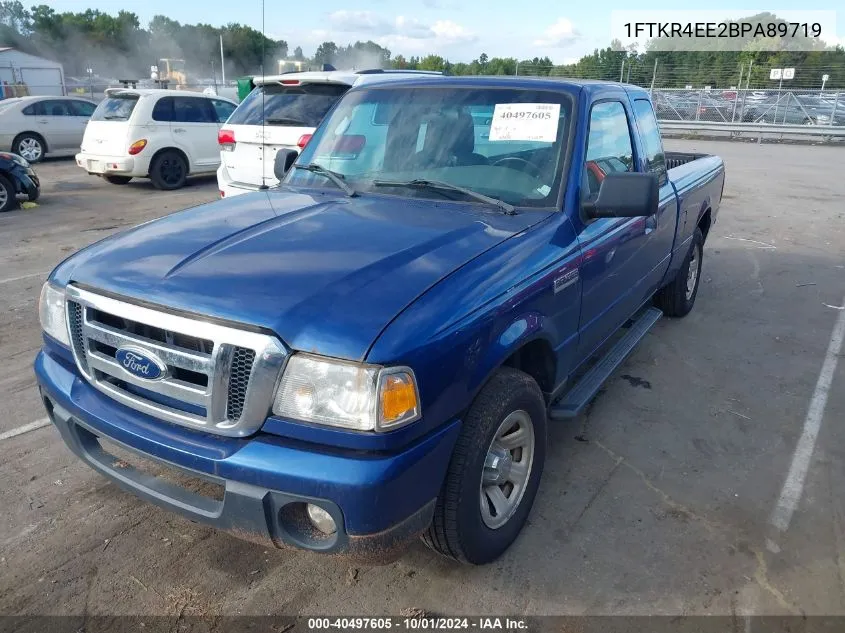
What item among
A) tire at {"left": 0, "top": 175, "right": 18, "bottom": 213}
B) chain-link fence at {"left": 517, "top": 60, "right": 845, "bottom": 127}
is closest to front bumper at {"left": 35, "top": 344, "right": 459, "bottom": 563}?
tire at {"left": 0, "top": 175, "right": 18, "bottom": 213}

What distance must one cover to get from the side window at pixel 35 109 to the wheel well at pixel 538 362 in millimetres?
15422

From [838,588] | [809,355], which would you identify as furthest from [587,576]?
[809,355]

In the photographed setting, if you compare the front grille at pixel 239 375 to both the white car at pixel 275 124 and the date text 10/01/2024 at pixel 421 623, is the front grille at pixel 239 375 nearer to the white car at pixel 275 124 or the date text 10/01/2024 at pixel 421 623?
the date text 10/01/2024 at pixel 421 623

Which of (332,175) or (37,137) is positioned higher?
(332,175)

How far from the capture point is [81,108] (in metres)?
15.6

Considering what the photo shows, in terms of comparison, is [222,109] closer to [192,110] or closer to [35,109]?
[192,110]

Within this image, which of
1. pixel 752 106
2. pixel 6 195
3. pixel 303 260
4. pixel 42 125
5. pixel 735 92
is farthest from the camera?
pixel 735 92

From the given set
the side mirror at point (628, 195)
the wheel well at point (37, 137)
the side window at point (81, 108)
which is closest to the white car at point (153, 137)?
the wheel well at point (37, 137)

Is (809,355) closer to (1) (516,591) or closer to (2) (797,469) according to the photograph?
(2) (797,469)

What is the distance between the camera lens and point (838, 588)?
2.71 m

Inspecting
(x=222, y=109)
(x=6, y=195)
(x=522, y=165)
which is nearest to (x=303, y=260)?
(x=522, y=165)

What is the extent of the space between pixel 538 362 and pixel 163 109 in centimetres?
1061

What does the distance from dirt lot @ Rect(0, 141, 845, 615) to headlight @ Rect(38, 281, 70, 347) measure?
0.91 metres

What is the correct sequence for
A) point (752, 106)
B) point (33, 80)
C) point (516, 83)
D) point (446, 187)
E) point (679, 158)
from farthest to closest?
1. point (33, 80)
2. point (752, 106)
3. point (679, 158)
4. point (516, 83)
5. point (446, 187)
